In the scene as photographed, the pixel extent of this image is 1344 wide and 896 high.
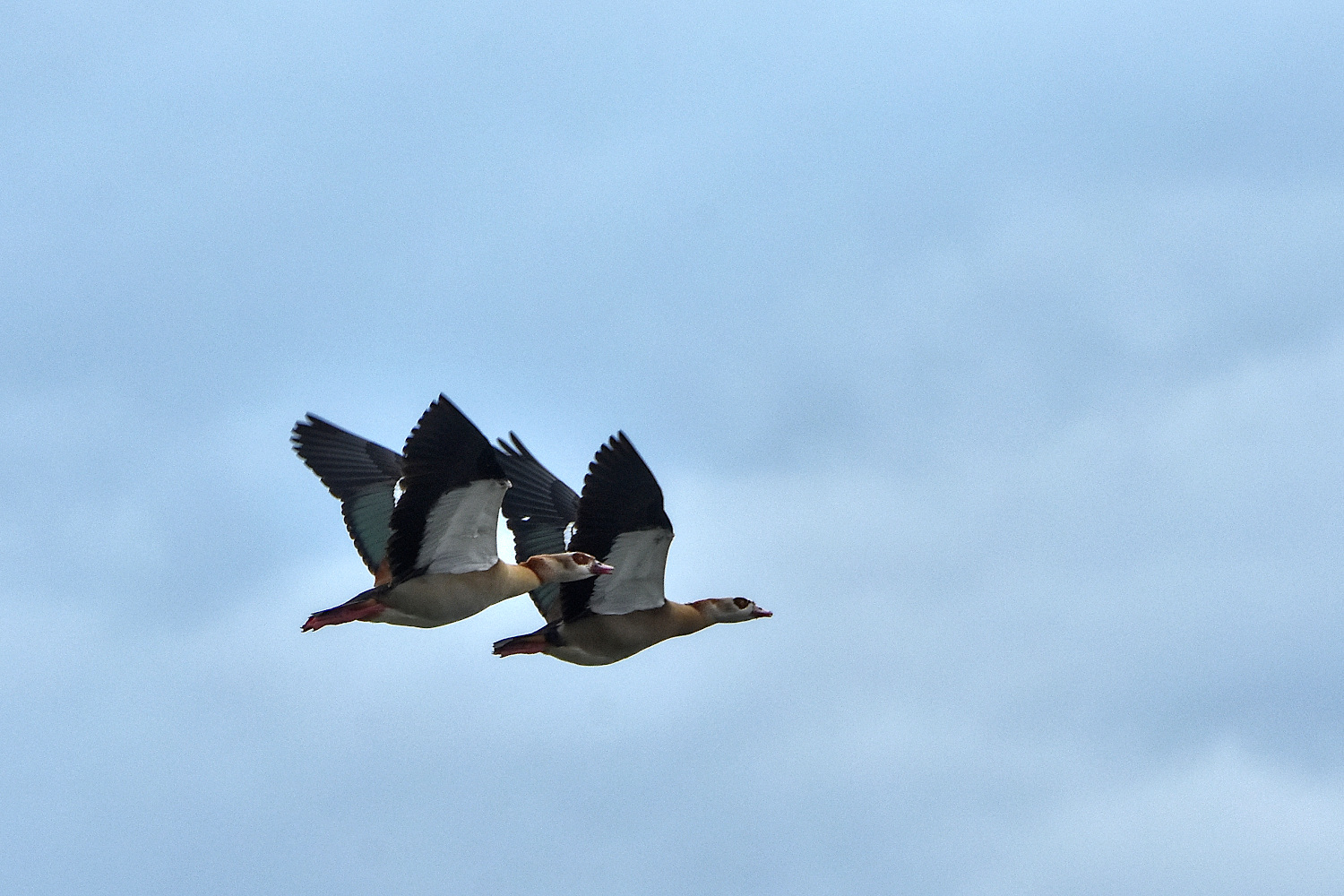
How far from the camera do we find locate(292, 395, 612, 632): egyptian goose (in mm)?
22328

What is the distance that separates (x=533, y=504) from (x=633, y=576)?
136 inches

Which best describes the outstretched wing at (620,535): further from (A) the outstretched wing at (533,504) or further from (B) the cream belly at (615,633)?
(A) the outstretched wing at (533,504)

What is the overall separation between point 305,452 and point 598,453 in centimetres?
590

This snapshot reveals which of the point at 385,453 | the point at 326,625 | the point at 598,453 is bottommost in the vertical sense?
the point at 326,625

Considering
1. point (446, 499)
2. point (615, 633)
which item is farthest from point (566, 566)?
point (446, 499)

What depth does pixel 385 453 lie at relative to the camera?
2773 centimetres

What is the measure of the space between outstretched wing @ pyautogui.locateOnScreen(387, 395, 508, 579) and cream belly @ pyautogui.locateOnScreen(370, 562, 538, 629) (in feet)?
0.38

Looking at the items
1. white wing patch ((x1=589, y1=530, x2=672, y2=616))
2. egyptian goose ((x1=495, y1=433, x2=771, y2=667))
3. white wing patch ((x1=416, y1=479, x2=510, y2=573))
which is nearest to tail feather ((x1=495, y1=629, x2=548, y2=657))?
egyptian goose ((x1=495, y1=433, x2=771, y2=667))

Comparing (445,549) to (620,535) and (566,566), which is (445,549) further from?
(620,535)

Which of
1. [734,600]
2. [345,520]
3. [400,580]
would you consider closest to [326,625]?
[400,580]

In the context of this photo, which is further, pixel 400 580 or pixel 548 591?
pixel 548 591

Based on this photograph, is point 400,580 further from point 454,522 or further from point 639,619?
point 639,619

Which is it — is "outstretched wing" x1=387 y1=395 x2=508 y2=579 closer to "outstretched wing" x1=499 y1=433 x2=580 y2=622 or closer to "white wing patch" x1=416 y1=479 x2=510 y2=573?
"white wing patch" x1=416 y1=479 x2=510 y2=573

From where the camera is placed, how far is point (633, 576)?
24734mm
